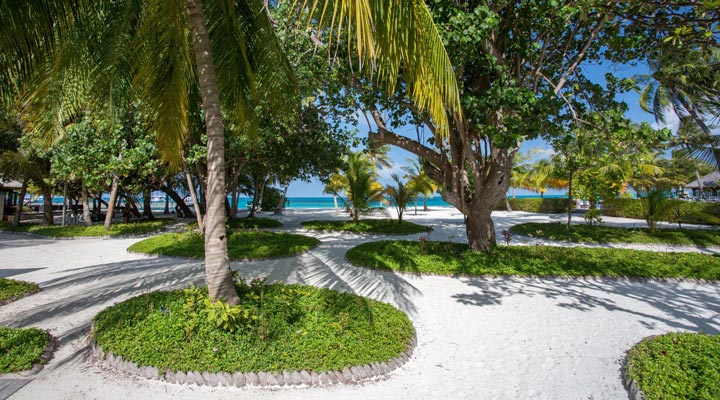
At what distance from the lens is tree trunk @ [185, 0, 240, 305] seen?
406 centimetres

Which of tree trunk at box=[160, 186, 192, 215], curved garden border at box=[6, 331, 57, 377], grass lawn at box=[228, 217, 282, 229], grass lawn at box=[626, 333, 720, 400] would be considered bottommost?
→ grass lawn at box=[626, 333, 720, 400]

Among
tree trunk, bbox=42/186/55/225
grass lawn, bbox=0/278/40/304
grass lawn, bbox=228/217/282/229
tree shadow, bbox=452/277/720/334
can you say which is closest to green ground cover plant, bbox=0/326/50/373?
grass lawn, bbox=0/278/40/304

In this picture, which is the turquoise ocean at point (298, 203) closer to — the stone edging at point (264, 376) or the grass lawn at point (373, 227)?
the grass lawn at point (373, 227)

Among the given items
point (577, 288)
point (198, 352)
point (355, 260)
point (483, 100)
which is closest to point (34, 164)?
point (355, 260)

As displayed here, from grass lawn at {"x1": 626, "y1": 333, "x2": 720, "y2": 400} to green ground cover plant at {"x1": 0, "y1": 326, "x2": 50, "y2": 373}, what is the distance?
19.6 feet

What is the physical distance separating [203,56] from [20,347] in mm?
3793

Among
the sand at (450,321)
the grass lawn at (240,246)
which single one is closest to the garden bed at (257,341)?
the sand at (450,321)

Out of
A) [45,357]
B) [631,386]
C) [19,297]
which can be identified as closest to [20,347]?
[45,357]

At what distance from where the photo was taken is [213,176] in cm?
409

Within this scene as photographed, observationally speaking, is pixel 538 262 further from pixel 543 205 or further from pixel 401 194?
pixel 543 205

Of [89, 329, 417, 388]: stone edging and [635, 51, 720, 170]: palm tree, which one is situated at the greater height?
[635, 51, 720, 170]: palm tree

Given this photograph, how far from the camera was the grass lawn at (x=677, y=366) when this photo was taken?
3.00m

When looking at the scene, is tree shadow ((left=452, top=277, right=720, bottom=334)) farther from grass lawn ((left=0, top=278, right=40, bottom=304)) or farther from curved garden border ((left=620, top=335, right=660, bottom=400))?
grass lawn ((left=0, top=278, right=40, bottom=304))

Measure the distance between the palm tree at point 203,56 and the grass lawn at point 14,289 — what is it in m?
3.09
